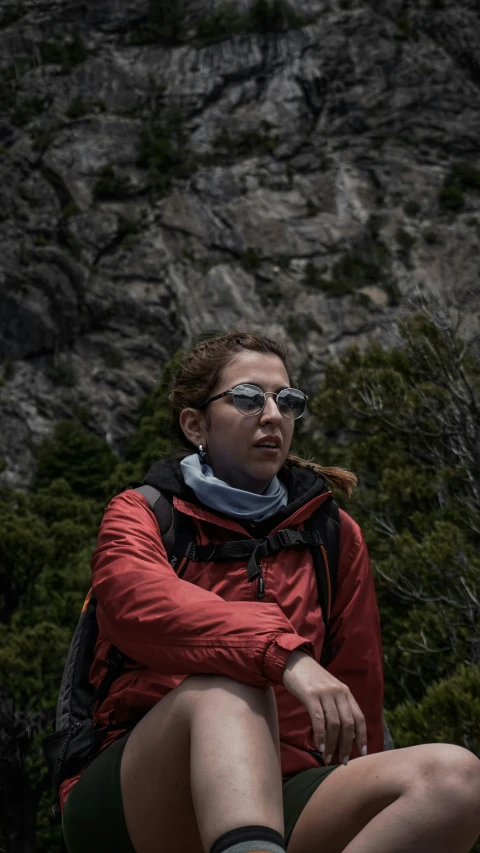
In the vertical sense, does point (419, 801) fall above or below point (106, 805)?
above

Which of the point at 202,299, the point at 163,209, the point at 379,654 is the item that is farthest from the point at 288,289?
the point at 379,654

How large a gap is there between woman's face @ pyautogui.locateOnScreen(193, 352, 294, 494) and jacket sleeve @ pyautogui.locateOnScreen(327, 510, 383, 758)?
281 millimetres

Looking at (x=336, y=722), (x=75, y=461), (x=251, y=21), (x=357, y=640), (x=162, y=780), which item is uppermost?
(x=336, y=722)

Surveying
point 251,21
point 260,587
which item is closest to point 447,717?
point 260,587

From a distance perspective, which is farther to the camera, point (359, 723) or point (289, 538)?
point (289, 538)

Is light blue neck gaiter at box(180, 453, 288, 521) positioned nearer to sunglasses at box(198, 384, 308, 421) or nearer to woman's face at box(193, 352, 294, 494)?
woman's face at box(193, 352, 294, 494)

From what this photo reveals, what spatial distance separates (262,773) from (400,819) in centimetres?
26

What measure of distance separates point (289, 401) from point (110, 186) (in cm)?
3898

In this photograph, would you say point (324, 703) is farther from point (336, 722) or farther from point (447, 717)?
point (447, 717)

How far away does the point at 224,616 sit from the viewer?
166cm

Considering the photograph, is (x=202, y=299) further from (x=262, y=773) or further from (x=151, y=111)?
(x=262, y=773)

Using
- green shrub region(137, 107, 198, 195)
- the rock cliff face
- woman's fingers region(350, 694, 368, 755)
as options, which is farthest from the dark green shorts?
green shrub region(137, 107, 198, 195)

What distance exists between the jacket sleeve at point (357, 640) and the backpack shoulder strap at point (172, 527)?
43cm

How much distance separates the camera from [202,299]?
1385 inches
